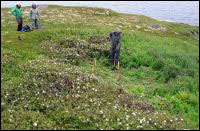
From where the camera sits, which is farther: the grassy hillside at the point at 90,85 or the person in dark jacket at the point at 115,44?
the person in dark jacket at the point at 115,44

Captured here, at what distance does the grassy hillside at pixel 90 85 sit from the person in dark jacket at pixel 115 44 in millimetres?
793

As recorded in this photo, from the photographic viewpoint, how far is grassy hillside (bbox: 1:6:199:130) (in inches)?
724

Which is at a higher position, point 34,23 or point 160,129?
point 34,23

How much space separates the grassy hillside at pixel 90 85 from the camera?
1839 cm

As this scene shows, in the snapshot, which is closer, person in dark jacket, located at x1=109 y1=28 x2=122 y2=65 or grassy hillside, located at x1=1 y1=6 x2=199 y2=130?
grassy hillside, located at x1=1 y1=6 x2=199 y2=130

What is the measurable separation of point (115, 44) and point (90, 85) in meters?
9.00

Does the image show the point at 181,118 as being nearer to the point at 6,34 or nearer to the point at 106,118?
the point at 106,118

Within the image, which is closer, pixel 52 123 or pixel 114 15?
pixel 52 123

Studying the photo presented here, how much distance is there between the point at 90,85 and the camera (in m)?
22.7

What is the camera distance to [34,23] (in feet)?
137

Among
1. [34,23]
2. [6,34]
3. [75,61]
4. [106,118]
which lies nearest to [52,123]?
[106,118]

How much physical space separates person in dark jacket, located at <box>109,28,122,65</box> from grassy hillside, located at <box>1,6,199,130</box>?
0.79m

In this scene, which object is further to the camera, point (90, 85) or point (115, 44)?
point (115, 44)

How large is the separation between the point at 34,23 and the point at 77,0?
97659 millimetres
